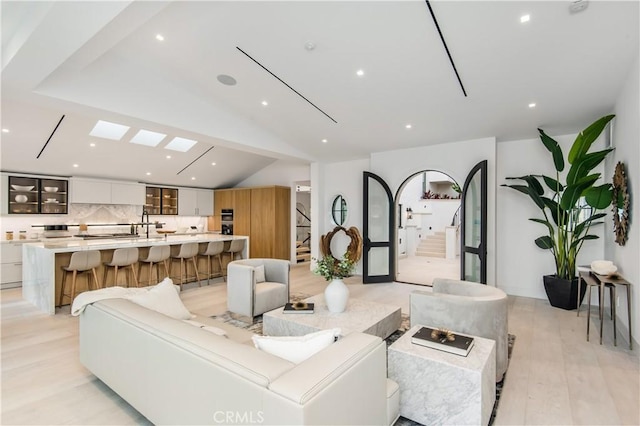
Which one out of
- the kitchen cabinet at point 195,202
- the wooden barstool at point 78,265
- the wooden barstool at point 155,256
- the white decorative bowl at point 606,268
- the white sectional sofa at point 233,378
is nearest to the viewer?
the white sectional sofa at point 233,378

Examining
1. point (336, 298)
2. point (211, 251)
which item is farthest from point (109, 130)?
point (336, 298)

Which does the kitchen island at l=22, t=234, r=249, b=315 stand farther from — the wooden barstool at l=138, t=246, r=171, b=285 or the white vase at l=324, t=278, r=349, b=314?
the white vase at l=324, t=278, r=349, b=314

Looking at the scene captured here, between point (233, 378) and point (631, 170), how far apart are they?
4.54 m

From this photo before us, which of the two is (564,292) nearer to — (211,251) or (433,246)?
(211,251)

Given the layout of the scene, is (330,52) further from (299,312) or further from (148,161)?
(148,161)

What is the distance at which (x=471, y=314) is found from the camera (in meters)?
2.71

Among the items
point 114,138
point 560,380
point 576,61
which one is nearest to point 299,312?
point 560,380

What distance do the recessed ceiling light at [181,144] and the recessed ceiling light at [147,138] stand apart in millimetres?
371

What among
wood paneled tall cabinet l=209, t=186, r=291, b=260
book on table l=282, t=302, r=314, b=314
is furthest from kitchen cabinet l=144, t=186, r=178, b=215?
book on table l=282, t=302, r=314, b=314

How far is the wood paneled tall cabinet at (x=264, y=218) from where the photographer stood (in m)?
8.59

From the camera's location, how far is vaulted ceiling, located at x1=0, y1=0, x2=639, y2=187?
2758 millimetres

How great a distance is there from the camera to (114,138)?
6219mm

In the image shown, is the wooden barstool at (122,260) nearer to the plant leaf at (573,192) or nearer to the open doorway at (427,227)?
the open doorway at (427,227)

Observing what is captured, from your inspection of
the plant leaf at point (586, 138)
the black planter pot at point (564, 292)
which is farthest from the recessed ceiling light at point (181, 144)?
the black planter pot at point (564, 292)
